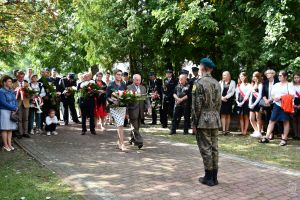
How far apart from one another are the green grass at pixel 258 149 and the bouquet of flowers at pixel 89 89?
260 cm

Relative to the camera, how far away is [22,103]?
11.7 m

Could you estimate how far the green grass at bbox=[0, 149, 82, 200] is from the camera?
257 inches

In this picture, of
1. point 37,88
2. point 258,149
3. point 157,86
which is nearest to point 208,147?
point 258,149

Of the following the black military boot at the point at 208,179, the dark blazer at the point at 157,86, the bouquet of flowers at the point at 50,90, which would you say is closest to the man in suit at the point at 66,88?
the bouquet of flowers at the point at 50,90

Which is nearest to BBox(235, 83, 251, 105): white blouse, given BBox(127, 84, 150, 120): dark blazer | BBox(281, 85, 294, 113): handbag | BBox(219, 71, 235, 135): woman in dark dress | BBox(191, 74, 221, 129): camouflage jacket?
BBox(219, 71, 235, 135): woman in dark dress

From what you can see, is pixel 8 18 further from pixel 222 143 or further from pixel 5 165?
pixel 222 143

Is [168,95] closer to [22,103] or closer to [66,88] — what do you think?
[66,88]

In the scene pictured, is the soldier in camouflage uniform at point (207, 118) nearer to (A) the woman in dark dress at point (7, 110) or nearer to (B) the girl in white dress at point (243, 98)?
(B) the girl in white dress at point (243, 98)

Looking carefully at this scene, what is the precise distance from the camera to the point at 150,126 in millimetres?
14555

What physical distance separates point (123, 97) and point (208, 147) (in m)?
3.30

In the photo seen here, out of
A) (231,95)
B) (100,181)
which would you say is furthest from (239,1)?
(100,181)

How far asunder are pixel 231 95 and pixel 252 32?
227 centimetres

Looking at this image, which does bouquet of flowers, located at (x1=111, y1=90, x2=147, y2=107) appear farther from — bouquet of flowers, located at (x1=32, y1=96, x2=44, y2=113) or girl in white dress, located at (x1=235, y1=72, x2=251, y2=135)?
girl in white dress, located at (x1=235, y1=72, x2=251, y2=135)

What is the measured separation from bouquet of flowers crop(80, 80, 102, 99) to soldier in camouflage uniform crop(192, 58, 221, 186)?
5910 millimetres
